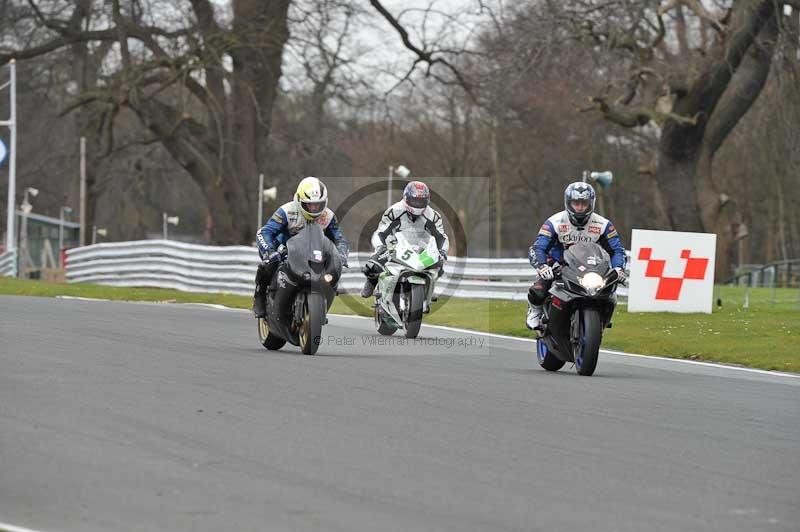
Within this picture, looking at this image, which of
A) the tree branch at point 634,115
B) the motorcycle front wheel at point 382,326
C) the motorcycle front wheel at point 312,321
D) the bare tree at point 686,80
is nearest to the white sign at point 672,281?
the motorcycle front wheel at point 382,326

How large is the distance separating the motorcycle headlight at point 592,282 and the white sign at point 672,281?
8851 millimetres

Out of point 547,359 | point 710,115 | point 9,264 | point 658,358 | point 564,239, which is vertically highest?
point 710,115

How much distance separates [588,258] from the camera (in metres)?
12.7

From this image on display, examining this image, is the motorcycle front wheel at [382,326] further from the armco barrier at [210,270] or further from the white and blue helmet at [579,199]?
the armco barrier at [210,270]

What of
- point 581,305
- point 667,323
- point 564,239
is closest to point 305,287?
point 564,239

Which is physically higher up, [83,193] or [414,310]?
[83,193]

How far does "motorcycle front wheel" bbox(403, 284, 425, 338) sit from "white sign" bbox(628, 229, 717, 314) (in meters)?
5.24

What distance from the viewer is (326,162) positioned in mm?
48344

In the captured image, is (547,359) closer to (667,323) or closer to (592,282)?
(592,282)

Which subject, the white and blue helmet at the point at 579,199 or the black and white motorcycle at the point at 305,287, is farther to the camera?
the black and white motorcycle at the point at 305,287

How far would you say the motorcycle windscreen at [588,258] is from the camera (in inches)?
497

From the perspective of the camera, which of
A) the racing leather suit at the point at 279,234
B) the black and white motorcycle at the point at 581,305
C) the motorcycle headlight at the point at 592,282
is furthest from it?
the racing leather suit at the point at 279,234

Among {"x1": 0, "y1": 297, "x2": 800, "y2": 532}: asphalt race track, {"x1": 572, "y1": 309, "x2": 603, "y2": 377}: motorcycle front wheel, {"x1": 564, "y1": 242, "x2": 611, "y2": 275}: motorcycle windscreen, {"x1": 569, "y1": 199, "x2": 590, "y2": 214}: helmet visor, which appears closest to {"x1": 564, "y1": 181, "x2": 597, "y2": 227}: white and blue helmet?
{"x1": 569, "y1": 199, "x2": 590, "y2": 214}: helmet visor

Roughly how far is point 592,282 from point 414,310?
4.73m
